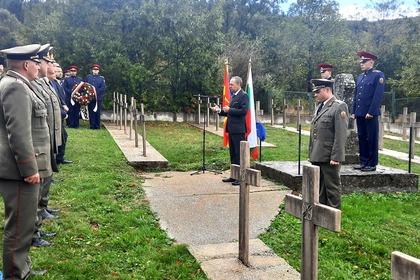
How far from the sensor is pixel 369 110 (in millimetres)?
7742

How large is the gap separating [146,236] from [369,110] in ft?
14.9

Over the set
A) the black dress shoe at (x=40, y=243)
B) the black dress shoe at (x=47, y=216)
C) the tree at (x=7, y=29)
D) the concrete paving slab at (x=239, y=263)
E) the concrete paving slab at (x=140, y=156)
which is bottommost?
the concrete paving slab at (x=239, y=263)

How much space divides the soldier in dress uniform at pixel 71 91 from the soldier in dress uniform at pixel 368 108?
423 inches

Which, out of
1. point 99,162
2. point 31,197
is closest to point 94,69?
point 99,162

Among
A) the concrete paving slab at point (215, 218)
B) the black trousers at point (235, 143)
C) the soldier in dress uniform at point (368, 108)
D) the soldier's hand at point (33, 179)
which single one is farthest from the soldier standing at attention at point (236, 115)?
the soldier's hand at point (33, 179)

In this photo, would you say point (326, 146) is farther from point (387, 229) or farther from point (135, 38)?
point (135, 38)

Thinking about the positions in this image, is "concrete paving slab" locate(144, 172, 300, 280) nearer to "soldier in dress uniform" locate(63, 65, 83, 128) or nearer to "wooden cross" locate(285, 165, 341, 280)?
"wooden cross" locate(285, 165, 341, 280)

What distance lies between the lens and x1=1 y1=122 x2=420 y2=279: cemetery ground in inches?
171

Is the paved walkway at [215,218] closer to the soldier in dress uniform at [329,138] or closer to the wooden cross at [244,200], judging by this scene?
the wooden cross at [244,200]

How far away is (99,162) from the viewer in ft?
32.0

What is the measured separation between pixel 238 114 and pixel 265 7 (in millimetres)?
30704

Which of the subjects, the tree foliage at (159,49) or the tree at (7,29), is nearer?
the tree foliage at (159,49)

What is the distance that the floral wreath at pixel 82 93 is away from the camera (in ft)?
52.2

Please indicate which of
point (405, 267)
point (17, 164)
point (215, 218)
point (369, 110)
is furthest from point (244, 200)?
point (369, 110)
